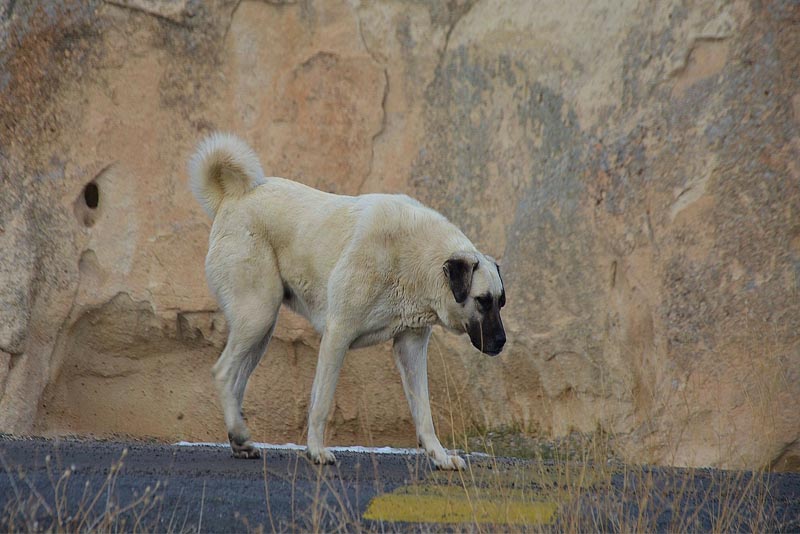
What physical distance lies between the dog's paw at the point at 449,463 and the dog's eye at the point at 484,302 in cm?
90

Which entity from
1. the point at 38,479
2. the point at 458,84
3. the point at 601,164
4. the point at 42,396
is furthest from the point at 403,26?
the point at 38,479

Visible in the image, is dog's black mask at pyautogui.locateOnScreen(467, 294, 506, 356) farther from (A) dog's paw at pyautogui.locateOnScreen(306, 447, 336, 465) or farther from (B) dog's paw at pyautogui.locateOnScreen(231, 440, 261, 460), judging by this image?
(B) dog's paw at pyautogui.locateOnScreen(231, 440, 261, 460)

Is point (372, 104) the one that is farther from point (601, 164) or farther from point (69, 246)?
point (69, 246)

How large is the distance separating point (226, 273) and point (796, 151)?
469 cm

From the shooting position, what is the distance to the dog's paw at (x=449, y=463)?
5812 millimetres

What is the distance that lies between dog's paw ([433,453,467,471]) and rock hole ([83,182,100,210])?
5386mm

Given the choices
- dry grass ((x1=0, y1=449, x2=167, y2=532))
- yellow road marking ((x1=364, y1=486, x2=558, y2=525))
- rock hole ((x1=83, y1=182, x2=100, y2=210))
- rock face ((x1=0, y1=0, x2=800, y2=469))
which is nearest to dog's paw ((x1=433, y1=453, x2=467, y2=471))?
yellow road marking ((x1=364, y1=486, x2=558, y2=525))

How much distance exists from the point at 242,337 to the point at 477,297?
1.53 m

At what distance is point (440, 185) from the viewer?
31.2 ft

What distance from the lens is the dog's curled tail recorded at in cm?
668

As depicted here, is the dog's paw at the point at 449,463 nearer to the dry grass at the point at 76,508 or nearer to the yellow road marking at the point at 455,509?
the yellow road marking at the point at 455,509

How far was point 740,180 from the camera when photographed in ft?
27.1

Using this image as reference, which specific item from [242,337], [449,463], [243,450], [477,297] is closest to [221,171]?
[242,337]

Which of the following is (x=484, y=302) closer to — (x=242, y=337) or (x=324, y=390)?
(x=324, y=390)
